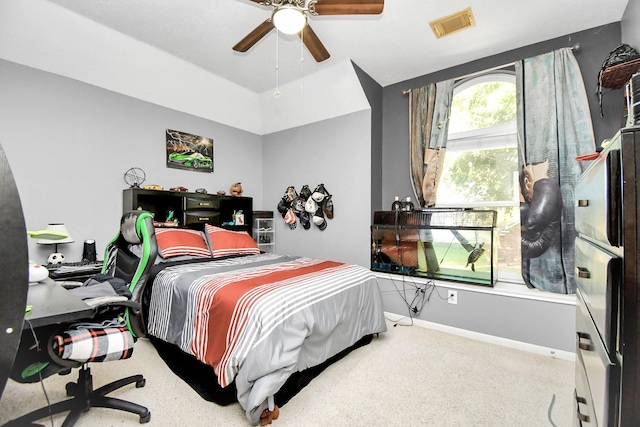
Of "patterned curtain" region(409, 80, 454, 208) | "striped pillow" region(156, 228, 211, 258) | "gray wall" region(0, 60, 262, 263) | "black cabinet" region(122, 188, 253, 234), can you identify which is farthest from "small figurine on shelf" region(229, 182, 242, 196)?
"patterned curtain" region(409, 80, 454, 208)

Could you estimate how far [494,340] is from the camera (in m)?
2.67

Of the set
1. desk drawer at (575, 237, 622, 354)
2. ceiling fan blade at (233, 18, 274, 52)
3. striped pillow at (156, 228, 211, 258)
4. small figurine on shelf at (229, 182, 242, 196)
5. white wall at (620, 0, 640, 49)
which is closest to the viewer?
desk drawer at (575, 237, 622, 354)

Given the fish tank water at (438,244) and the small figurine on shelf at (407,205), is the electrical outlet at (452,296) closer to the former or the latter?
the fish tank water at (438,244)

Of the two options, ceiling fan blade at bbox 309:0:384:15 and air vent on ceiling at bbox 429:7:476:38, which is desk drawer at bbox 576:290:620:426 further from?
air vent on ceiling at bbox 429:7:476:38

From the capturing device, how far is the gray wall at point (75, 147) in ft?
8.34

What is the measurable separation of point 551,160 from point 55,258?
15.7 ft

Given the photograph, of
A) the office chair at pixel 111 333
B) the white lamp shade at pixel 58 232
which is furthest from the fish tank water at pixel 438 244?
the white lamp shade at pixel 58 232

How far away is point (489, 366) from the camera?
7.40ft

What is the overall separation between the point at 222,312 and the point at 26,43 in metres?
2.93

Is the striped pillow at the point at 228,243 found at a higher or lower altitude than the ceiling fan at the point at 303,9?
lower

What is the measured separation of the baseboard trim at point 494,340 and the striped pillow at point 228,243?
1891 millimetres

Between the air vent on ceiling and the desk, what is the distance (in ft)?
11.0

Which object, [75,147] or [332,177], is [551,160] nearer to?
[332,177]

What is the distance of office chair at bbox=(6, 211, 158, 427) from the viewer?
4.10 feet
